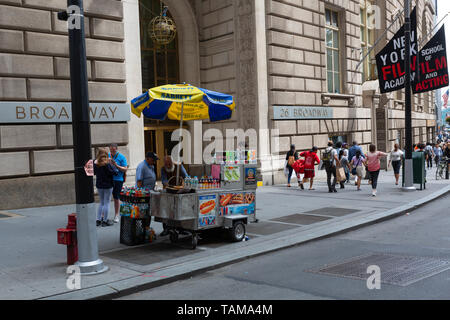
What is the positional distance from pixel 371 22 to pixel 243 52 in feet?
43.3

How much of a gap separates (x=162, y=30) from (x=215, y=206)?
10370 mm

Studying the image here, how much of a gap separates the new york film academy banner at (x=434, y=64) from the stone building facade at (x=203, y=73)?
4.13 m

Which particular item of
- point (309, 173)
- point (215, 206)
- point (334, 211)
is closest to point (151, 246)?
point (215, 206)

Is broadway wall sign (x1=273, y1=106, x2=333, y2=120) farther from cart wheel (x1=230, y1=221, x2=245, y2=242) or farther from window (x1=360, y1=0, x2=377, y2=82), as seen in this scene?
cart wheel (x1=230, y1=221, x2=245, y2=242)

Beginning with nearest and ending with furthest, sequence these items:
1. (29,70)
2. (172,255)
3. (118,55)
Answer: (172,255) < (29,70) < (118,55)

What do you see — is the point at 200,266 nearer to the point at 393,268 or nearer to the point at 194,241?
the point at 194,241

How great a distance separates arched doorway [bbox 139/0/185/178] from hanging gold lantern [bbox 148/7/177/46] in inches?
23.5

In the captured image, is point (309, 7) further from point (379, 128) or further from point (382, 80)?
point (379, 128)

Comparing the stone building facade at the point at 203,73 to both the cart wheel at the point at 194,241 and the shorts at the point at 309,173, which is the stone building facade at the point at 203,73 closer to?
the shorts at the point at 309,173

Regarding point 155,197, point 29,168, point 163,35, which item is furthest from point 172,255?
point 163,35

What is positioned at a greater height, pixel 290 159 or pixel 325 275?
pixel 290 159

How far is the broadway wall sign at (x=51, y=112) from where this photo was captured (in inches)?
448

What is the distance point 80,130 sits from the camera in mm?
6027

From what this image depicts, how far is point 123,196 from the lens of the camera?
7953mm
